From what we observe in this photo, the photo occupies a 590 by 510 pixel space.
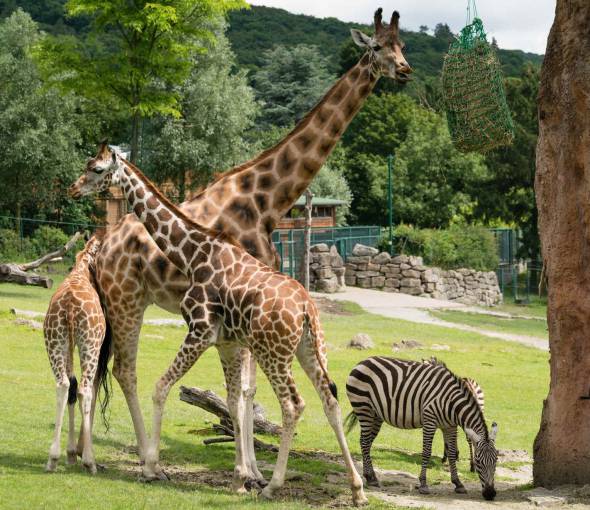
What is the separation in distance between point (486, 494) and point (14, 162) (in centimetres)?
4143

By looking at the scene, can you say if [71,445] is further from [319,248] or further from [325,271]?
[319,248]

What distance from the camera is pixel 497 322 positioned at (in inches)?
1394

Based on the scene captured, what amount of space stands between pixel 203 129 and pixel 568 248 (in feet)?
151

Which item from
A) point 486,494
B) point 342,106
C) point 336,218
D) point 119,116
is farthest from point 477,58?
point 336,218

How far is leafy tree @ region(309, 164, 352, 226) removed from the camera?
6531cm

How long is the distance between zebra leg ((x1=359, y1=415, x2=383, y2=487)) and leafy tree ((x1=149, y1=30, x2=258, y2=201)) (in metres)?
44.1

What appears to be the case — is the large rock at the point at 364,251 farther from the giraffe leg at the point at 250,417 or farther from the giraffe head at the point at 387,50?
the giraffe leg at the point at 250,417

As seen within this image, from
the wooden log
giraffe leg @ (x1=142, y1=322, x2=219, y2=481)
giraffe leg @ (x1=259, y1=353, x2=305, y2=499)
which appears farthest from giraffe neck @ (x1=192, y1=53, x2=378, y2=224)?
the wooden log

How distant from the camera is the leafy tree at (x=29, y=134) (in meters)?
47.2

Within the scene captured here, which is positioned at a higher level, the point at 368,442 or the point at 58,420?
the point at 58,420

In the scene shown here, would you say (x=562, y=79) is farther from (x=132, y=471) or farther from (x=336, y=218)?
(x=336, y=218)

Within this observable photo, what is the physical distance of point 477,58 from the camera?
12.4 m

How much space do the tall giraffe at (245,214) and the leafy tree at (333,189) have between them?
5348cm

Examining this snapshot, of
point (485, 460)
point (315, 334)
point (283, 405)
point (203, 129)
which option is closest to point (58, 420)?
point (283, 405)
